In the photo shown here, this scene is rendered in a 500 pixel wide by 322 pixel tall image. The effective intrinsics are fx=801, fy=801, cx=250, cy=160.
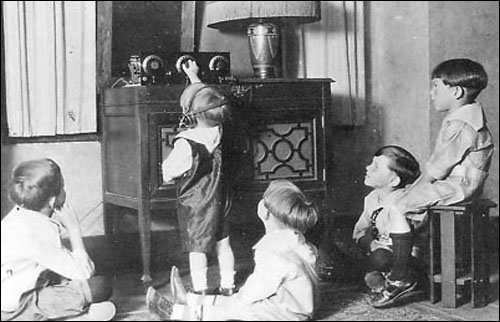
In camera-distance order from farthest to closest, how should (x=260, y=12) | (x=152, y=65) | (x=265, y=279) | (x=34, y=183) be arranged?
(x=260, y=12) < (x=152, y=65) < (x=265, y=279) < (x=34, y=183)

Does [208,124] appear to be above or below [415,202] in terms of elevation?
above

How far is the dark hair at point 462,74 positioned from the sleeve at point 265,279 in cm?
46

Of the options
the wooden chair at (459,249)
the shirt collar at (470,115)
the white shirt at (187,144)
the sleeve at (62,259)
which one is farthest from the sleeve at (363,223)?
the sleeve at (62,259)

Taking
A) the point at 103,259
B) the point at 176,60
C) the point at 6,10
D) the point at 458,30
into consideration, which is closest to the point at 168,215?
the point at 103,259

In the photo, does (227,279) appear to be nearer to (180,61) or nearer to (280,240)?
(280,240)

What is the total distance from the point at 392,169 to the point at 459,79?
0.67 feet

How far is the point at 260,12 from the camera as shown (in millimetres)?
1521

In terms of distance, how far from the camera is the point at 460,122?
1.46m

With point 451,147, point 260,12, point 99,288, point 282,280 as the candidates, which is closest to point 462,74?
point 451,147

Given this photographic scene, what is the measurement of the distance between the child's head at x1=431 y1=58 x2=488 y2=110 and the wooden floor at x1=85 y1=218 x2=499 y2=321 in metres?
0.38

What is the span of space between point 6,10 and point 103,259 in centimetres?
46

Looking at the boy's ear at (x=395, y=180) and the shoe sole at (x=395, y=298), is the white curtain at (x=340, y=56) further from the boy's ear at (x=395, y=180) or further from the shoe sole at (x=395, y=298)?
the shoe sole at (x=395, y=298)

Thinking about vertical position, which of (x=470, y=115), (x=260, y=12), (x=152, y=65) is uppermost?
(x=260, y=12)

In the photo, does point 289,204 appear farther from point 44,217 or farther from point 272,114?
point 44,217
